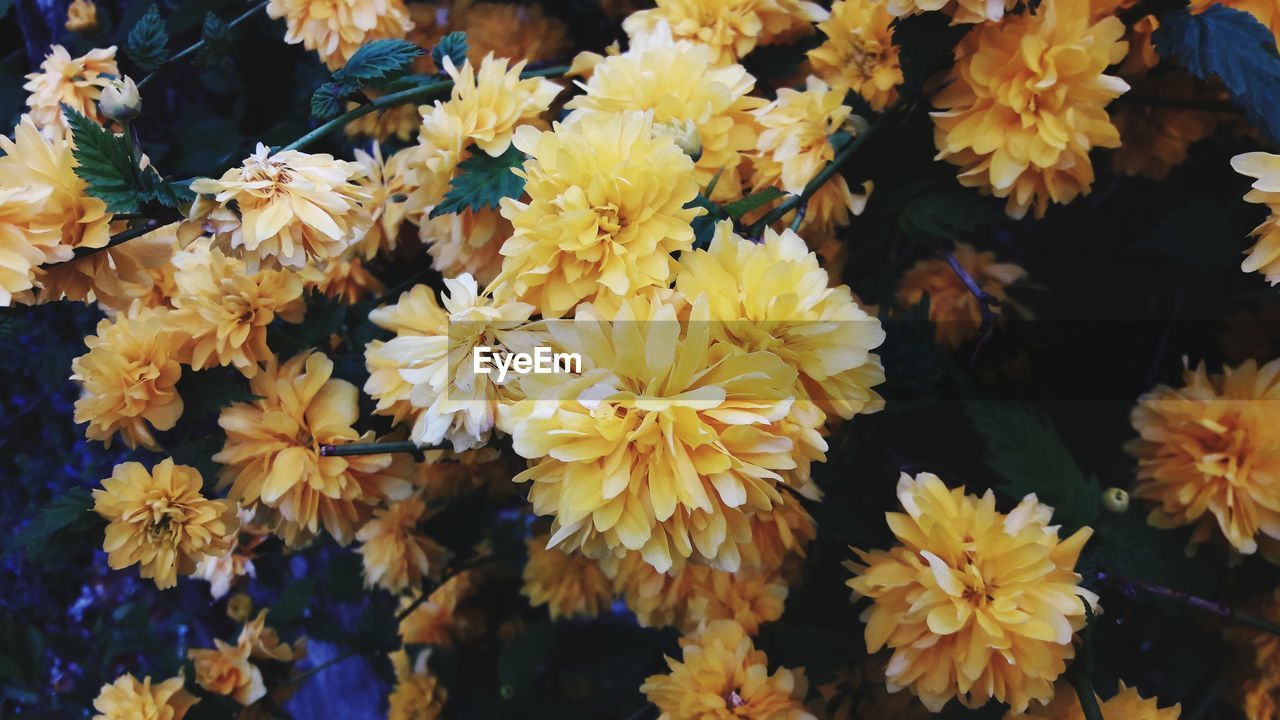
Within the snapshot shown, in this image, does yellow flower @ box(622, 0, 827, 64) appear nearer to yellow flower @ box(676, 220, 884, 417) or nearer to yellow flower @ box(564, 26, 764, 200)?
yellow flower @ box(564, 26, 764, 200)

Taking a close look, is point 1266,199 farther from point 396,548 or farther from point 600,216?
point 396,548

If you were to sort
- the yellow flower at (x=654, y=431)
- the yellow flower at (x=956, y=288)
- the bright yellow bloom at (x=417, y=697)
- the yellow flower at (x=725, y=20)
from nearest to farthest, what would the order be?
the yellow flower at (x=654, y=431) → the yellow flower at (x=725, y=20) → the yellow flower at (x=956, y=288) → the bright yellow bloom at (x=417, y=697)

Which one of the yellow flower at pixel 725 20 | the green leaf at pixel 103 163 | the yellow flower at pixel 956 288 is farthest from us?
the yellow flower at pixel 956 288

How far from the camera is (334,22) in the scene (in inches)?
43.3

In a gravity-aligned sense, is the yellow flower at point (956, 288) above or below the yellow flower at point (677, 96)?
below

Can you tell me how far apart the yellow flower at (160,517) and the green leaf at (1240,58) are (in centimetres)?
109

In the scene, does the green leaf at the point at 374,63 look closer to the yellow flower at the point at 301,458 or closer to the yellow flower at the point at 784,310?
the yellow flower at the point at 301,458

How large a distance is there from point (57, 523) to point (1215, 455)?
1.28 meters

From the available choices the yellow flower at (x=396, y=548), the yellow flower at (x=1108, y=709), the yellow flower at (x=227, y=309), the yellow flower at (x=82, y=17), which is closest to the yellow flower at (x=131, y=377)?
the yellow flower at (x=227, y=309)

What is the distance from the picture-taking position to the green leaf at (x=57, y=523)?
955 mm

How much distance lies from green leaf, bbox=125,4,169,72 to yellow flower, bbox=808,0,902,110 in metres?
0.77

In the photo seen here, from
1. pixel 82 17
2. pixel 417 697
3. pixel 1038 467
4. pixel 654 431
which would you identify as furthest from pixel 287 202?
pixel 417 697

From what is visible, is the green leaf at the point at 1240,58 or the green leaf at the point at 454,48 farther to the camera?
the green leaf at the point at 454,48

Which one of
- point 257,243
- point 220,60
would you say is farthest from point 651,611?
point 220,60
